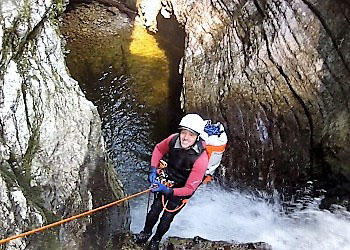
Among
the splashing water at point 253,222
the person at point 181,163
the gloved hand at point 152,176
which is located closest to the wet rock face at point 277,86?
the splashing water at point 253,222

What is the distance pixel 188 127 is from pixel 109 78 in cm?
670

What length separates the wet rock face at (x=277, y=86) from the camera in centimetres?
842

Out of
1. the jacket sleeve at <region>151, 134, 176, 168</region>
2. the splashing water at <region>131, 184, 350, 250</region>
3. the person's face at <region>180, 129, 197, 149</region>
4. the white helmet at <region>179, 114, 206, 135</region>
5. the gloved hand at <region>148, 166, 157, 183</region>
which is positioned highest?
the white helmet at <region>179, 114, 206, 135</region>

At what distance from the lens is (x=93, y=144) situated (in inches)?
255

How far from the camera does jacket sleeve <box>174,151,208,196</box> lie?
236 inches

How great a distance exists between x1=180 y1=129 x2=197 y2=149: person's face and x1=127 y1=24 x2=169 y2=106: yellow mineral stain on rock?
221 inches

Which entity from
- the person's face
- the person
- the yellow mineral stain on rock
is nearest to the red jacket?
the person

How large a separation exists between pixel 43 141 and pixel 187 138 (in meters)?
1.64

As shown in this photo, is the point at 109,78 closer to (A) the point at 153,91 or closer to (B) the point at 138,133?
(A) the point at 153,91

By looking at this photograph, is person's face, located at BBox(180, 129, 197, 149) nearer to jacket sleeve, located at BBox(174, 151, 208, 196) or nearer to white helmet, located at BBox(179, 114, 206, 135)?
white helmet, located at BBox(179, 114, 206, 135)

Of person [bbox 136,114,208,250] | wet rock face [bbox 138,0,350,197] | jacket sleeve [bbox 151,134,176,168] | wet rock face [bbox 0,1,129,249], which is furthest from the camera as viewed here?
wet rock face [bbox 138,0,350,197]

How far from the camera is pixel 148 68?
41.0 feet

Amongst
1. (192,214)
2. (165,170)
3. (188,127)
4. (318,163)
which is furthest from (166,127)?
(188,127)

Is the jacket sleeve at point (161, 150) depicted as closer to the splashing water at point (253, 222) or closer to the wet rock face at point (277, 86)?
the splashing water at point (253, 222)
